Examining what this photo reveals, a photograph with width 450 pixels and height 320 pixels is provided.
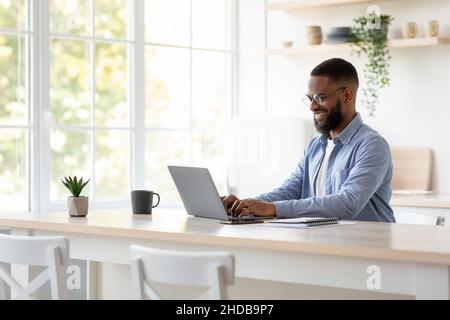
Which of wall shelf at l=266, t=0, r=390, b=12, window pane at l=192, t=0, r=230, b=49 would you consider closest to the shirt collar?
wall shelf at l=266, t=0, r=390, b=12

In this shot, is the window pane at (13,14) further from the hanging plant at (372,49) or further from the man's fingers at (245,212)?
the man's fingers at (245,212)

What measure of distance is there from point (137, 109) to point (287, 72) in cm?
110

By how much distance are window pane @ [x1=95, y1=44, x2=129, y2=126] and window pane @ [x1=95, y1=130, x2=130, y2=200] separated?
8 centimetres

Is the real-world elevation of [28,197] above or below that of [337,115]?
below

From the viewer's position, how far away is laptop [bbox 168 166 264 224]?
10.4 feet

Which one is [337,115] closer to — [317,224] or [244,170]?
[317,224]

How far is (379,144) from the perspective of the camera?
3463 mm

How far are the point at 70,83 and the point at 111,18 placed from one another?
0.53m

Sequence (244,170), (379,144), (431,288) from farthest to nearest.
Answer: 1. (244,170)
2. (379,144)
3. (431,288)

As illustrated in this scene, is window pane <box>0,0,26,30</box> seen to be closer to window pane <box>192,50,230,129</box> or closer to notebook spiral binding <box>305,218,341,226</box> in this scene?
window pane <box>192,50,230,129</box>

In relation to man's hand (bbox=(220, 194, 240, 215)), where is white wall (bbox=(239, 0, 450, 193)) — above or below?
above

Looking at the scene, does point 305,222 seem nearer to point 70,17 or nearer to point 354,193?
point 354,193

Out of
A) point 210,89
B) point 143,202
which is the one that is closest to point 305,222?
point 143,202
